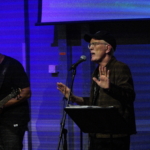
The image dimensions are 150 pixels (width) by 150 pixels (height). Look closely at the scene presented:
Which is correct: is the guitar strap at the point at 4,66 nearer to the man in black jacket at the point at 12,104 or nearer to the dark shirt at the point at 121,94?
the man in black jacket at the point at 12,104

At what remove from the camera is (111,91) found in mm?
2758

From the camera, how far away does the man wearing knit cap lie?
279cm

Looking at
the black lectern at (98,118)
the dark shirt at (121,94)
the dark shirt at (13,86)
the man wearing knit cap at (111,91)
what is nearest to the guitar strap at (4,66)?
the dark shirt at (13,86)

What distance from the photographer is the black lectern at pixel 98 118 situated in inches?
100.0

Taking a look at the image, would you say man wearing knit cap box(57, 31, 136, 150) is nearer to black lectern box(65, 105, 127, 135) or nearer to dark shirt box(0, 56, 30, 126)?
black lectern box(65, 105, 127, 135)

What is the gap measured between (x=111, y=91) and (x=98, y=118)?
27 cm

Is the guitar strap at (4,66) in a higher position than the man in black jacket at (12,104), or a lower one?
higher

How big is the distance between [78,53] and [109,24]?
58 cm

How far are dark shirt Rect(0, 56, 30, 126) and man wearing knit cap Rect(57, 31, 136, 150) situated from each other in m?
0.71

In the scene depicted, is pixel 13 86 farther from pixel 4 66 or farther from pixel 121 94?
pixel 121 94

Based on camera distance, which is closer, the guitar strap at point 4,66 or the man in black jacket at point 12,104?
the man in black jacket at point 12,104

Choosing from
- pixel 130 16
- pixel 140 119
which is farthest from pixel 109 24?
pixel 140 119

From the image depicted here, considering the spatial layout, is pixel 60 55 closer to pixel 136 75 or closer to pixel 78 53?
pixel 78 53

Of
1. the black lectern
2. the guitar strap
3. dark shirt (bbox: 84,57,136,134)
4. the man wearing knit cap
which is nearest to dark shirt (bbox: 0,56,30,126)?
the guitar strap
